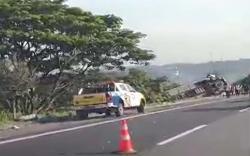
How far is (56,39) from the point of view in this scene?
3372 cm

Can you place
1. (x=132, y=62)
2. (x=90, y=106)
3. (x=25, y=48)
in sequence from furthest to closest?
(x=132, y=62) → (x=25, y=48) → (x=90, y=106)

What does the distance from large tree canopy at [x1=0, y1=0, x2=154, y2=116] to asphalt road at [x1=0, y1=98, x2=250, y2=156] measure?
10.2 meters

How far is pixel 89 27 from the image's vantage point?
36.3 m

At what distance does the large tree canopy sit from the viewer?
106 feet

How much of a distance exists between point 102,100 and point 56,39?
180 inches

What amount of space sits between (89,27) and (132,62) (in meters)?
8.90

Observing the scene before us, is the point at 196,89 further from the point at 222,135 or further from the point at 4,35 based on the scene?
the point at 222,135

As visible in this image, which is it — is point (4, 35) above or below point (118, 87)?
above

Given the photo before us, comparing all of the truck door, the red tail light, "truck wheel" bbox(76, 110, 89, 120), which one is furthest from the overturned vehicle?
the red tail light

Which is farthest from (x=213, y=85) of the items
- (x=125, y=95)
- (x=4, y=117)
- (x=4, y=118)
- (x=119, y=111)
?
(x=4, y=118)

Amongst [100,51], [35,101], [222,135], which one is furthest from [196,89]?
[222,135]

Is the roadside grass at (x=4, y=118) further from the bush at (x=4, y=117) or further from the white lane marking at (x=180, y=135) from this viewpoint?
the white lane marking at (x=180, y=135)

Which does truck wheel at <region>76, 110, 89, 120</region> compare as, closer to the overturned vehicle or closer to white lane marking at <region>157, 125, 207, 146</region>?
white lane marking at <region>157, 125, 207, 146</region>

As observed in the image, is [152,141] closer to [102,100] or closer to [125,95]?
[102,100]
